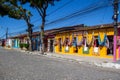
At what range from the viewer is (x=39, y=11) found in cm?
3509

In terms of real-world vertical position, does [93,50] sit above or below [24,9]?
below

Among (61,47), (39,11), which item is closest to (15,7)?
(39,11)

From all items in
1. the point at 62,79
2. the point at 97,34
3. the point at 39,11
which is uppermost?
the point at 39,11

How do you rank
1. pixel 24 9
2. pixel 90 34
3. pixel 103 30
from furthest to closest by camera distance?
pixel 24 9, pixel 90 34, pixel 103 30

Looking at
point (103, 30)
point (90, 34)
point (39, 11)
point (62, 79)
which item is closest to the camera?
point (62, 79)

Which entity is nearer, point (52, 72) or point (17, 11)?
point (52, 72)

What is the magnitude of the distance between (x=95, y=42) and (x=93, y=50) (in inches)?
35.9

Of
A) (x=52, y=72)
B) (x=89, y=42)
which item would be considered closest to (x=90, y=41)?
(x=89, y=42)

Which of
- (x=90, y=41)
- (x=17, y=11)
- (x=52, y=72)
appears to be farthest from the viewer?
(x=17, y=11)

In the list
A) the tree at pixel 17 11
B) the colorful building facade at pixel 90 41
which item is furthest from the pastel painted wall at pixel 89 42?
the tree at pixel 17 11

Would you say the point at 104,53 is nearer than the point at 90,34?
Yes

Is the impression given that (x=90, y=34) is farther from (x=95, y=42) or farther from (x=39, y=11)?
(x=39, y=11)

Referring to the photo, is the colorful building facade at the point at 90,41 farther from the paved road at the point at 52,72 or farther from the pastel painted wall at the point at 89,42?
the paved road at the point at 52,72

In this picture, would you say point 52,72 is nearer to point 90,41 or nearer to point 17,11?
point 90,41
